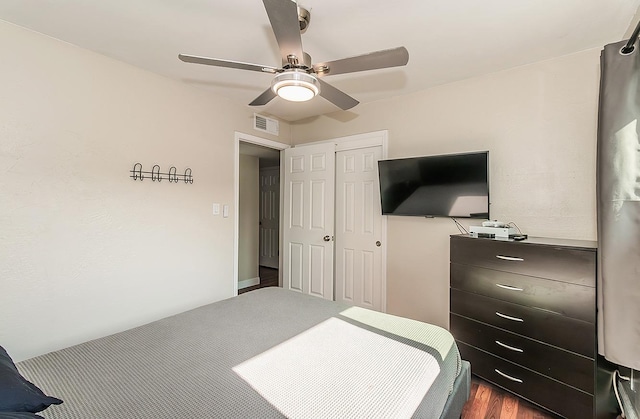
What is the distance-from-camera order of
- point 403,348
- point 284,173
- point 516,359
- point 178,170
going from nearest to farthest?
1. point 403,348
2. point 516,359
3. point 178,170
4. point 284,173

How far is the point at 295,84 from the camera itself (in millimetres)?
1538

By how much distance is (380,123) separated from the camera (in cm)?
308

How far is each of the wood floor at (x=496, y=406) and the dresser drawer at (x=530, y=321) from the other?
0.50 m

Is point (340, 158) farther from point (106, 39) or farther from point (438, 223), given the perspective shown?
point (106, 39)

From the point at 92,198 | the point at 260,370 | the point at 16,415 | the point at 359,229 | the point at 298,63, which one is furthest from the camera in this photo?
the point at 359,229

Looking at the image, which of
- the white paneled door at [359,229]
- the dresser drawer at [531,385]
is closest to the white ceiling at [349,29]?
the white paneled door at [359,229]

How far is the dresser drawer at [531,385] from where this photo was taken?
5.46ft

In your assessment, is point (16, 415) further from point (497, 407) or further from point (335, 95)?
point (497, 407)

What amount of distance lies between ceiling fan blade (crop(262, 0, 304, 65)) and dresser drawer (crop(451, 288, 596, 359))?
2077mm

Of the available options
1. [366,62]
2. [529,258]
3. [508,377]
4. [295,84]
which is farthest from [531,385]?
[295,84]

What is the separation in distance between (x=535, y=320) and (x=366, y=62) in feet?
6.42

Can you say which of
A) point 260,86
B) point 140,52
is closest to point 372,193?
point 260,86

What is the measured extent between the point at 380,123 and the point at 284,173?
144cm

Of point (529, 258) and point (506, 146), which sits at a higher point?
point (506, 146)
